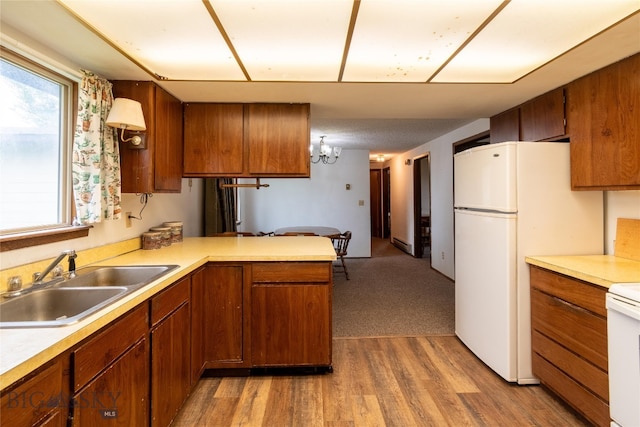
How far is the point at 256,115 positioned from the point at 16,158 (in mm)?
Answer: 1516

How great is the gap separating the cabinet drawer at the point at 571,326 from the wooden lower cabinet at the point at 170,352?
219 cm

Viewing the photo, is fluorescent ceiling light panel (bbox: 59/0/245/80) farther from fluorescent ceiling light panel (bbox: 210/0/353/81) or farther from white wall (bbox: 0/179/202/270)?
white wall (bbox: 0/179/202/270)

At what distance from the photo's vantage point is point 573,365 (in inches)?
69.2

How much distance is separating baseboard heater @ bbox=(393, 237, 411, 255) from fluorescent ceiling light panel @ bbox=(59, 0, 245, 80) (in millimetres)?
5508

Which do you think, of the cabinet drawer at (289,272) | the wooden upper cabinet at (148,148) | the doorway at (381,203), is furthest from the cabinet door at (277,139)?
the doorway at (381,203)

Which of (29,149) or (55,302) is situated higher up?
(29,149)

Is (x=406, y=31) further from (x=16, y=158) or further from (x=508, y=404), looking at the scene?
(x=508, y=404)

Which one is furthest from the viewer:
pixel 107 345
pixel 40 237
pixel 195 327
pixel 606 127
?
pixel 195 327

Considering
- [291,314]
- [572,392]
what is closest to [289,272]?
[291,314]

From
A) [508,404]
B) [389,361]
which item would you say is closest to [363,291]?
[389,361]

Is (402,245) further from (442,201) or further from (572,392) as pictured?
(572,392)

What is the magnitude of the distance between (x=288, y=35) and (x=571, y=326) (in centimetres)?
221

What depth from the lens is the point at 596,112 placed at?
1.96 m

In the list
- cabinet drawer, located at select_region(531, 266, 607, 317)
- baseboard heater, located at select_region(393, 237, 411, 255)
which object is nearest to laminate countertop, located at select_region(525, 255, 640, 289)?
cabinet drawer, located at select_region(531, 266, 607, 317)
